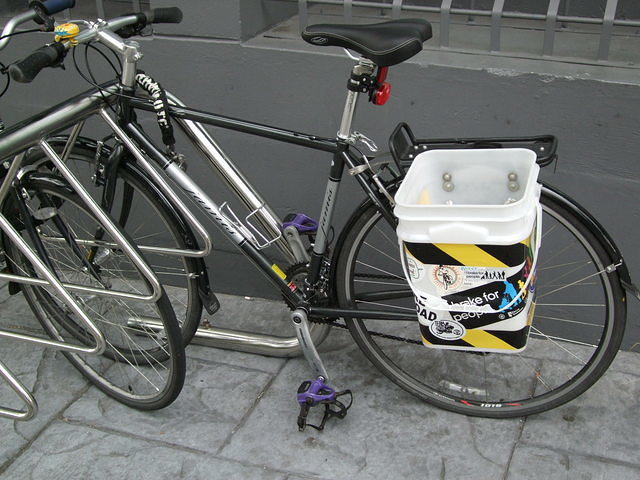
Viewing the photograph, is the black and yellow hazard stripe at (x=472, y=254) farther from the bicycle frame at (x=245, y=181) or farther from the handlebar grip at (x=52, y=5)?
the handlebar grip at (x=52, y=5)

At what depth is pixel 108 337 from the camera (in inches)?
134

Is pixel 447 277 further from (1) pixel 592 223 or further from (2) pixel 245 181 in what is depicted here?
(2) pixel 245 181

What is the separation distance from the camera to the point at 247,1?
3.22m

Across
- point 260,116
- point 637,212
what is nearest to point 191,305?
point 260,116

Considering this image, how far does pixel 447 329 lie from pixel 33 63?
60.8 inches

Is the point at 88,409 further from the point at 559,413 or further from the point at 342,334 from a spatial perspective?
the point at 559,413

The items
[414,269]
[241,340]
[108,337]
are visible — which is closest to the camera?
[414,269]

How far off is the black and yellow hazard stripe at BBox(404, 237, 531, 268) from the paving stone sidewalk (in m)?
0.80

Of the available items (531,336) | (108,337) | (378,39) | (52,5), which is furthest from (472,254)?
(108,337)

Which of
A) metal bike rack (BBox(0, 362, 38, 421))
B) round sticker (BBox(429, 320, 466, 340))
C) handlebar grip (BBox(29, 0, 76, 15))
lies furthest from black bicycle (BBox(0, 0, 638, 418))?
metal bike rack (BBox(0, 362, 38, 421))

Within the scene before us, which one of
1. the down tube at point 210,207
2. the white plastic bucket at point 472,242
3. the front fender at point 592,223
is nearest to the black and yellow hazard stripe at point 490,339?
the white plastic bucket at point 472,242

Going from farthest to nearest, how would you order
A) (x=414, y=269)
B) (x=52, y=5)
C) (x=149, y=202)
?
(x=149, y=202) → (x=52, y=5) → (x=414, y=269)

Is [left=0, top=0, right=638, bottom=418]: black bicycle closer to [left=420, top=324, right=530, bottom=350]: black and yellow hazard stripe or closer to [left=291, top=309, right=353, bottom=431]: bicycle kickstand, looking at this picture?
[left=291, top=309, right=353, bottom=431]: bicycle kickstand

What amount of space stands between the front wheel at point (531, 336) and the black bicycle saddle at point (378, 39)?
0.55 meters
